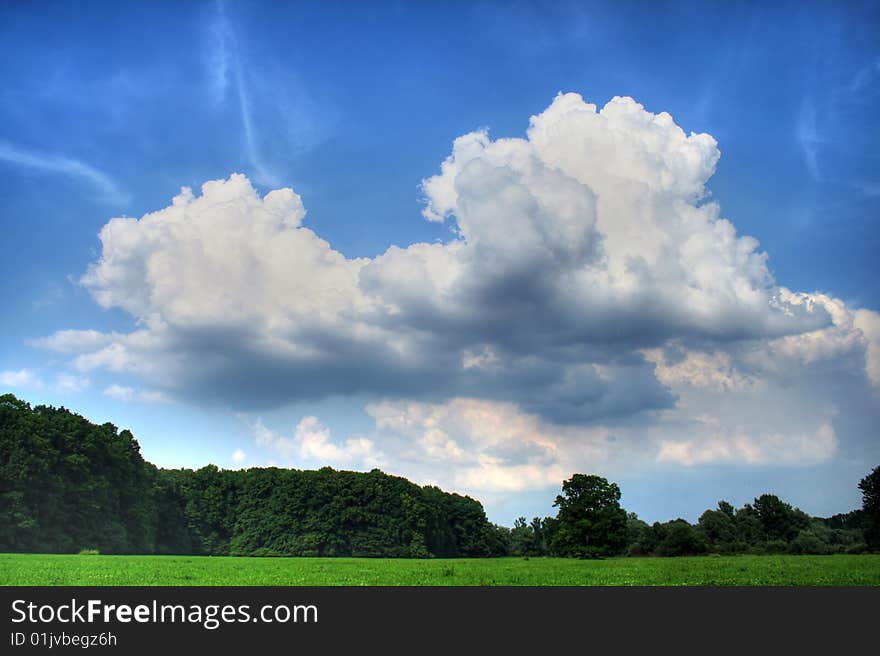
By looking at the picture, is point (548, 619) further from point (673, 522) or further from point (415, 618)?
point (673, 522)

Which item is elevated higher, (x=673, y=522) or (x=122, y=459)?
(x=122, y=459)

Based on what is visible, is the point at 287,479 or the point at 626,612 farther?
the point at 287,479

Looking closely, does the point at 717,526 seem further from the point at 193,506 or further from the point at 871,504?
the point at 193,506

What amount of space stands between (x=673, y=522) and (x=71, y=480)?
86.1 m

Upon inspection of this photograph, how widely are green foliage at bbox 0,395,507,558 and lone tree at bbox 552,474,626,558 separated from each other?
53.4 metres

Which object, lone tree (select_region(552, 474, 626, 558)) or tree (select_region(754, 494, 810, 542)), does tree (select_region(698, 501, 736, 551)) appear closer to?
tree (select_region(754, 494, 810, 542))

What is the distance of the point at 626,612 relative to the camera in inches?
882

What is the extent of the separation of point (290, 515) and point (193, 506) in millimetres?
17465

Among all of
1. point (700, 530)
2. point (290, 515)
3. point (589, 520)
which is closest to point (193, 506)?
point (290, 515)

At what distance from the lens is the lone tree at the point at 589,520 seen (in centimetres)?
7938

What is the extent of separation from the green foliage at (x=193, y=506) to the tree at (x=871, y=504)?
245 feet

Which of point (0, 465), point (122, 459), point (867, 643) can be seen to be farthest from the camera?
point (122, 459)

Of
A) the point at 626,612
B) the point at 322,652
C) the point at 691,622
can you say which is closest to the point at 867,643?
the point at 691,622

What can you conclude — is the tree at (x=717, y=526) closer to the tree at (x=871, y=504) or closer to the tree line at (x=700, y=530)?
the tree line at (x=700, y=530)
